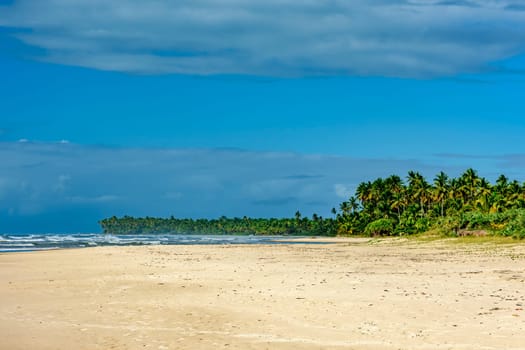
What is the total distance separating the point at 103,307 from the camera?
18.9 metres

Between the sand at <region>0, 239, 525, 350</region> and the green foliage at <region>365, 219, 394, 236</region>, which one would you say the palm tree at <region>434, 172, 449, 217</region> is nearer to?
the green foliage at <region>365, 219, 394, 236</region>

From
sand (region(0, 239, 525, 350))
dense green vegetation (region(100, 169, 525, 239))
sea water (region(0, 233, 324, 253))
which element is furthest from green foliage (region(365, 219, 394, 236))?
sand (region(0, 239, 525, 350))

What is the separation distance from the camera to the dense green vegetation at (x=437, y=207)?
3029 inches

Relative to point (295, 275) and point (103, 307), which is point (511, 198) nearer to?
point (295, 275)

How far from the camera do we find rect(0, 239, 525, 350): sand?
→ 13.7 meters

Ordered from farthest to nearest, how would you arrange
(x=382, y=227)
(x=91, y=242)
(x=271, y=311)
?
(x=382, y=227)
(x=91, y=242)
(x=271, y=311)

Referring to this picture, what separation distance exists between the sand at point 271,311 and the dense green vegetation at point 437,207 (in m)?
41.6

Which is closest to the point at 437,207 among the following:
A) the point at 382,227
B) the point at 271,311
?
the point at 382,227

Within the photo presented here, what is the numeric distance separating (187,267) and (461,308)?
20071mm

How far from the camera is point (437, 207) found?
13012cm

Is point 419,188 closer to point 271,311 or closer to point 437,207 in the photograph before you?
point 437,207

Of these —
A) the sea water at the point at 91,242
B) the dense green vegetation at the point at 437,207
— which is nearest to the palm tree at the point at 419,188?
the dense green vegetation at the point at 437,207

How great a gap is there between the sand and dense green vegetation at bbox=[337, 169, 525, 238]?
41.6 meters

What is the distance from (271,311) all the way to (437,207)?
11830cm
